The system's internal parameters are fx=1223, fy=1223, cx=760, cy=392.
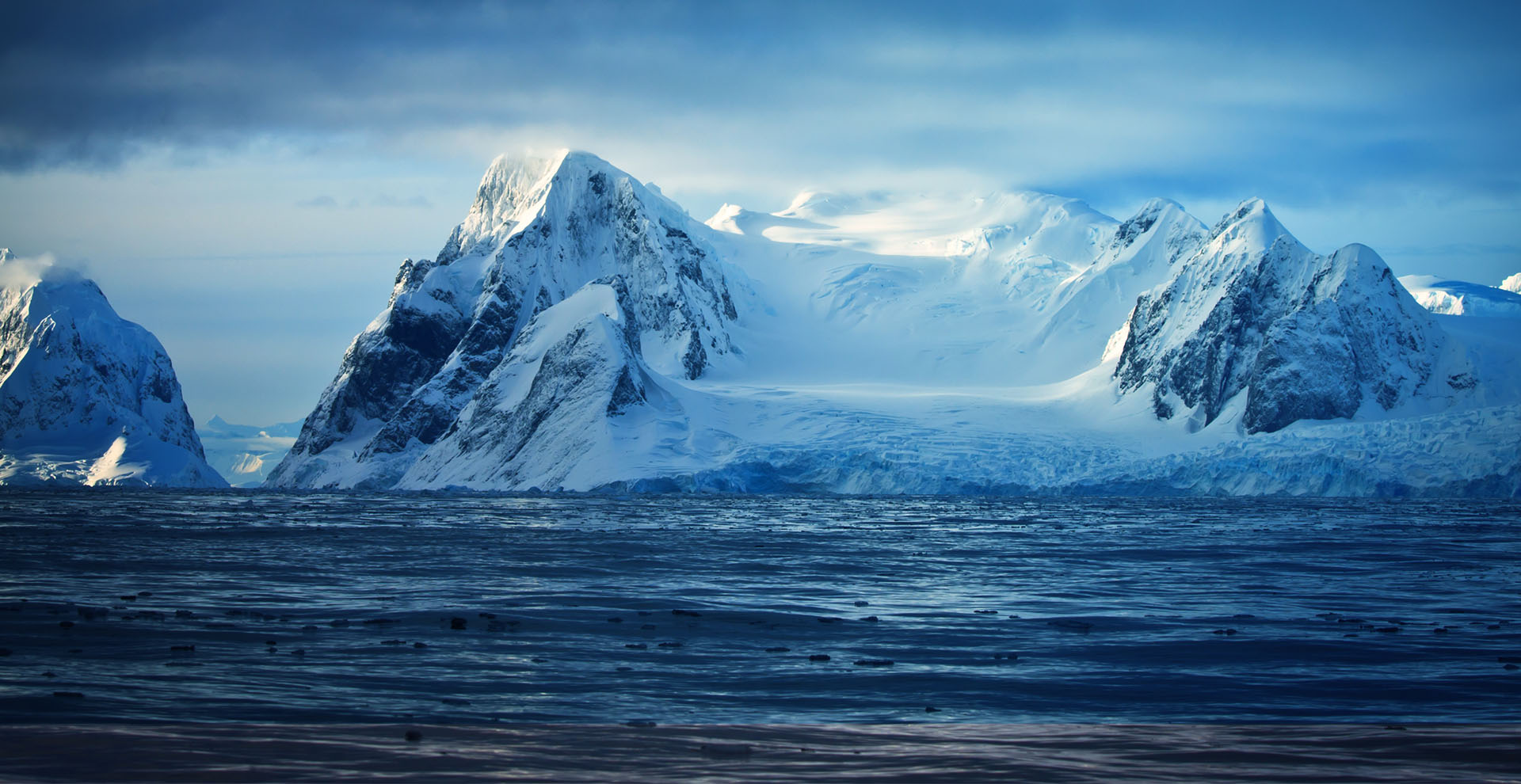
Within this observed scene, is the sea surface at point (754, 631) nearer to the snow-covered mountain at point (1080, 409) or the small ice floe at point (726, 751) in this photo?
the small ice floe at point (726, 751)

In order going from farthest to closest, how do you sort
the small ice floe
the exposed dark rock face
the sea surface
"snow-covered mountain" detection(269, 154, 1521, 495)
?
the exposed dark rock face, "snow-covered mountain" detection(269, 154, 1521, 495), the sea surface, the small ice floe

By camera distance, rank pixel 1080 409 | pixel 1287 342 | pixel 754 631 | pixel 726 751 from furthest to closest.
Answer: pixel 1080 409 < pixel 1287 342 < pixel 754 631 < pixel 726 751

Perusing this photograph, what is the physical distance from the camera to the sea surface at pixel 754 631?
15055 mm

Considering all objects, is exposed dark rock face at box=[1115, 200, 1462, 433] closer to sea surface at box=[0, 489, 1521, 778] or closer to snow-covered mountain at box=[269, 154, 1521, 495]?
snow-covered mountain at box=[269, 154, 1521, 495]

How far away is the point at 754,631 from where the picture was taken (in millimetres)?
22719

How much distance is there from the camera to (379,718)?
13.8 m

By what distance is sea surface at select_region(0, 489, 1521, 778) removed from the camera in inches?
593

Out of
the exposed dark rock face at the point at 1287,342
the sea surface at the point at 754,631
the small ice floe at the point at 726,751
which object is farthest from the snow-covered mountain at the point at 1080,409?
the small ice floe at the point at 726,751

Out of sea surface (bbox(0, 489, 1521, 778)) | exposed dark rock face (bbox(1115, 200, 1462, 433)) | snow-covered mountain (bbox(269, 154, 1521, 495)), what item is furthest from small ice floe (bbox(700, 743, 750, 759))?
exposed dark rock face (bbox(1115, 200, 1462, 433))

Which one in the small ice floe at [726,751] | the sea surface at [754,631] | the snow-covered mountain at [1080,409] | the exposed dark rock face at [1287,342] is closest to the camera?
the small ice floe at [726,751]

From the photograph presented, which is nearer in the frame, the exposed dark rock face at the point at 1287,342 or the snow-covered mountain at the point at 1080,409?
the snow-covered mountain at the point at 1080,409

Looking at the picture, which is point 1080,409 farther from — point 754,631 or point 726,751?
point 726,751

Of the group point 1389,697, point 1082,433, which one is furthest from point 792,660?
point 1082,433

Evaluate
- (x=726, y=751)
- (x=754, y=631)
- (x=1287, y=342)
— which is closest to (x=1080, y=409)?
(x=1287, y=342)
